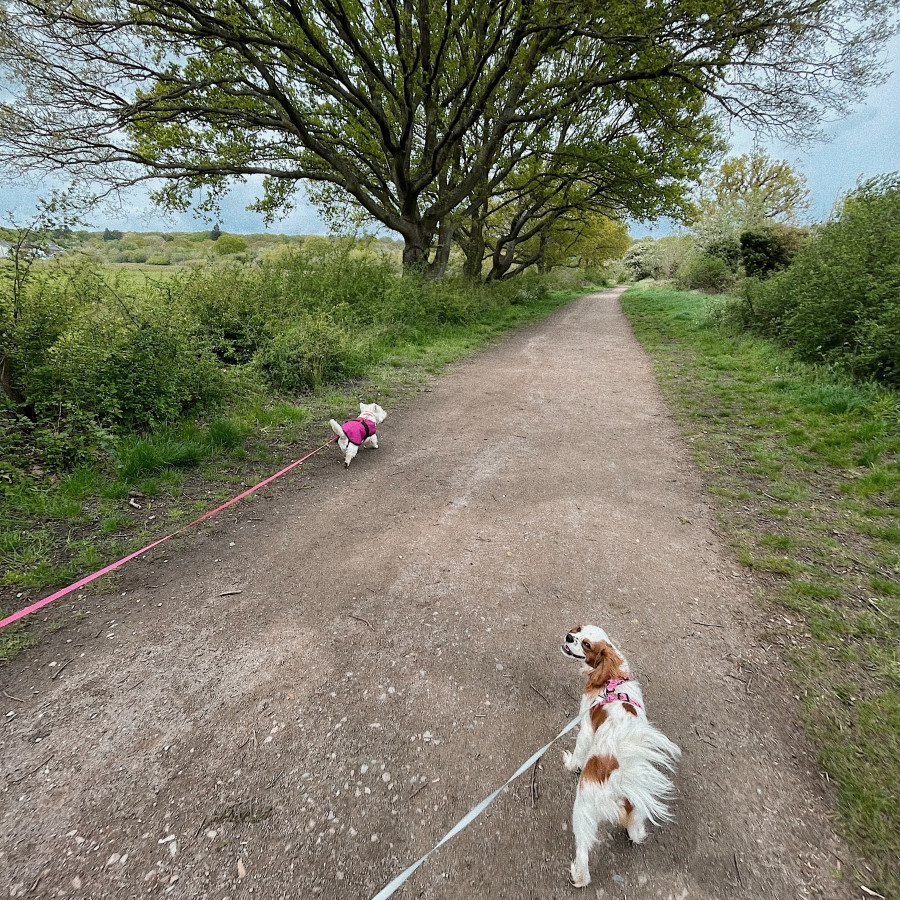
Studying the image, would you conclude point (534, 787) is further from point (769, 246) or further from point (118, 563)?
point (769, 246)

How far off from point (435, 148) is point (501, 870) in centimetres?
1628

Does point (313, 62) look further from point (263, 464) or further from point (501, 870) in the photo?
point (501, 870)

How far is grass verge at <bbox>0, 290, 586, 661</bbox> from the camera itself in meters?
3.11

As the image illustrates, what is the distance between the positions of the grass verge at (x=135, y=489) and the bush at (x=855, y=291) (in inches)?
322

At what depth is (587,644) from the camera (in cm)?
216

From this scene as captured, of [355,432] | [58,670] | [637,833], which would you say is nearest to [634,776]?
[637,833]

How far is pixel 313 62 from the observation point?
9.55m

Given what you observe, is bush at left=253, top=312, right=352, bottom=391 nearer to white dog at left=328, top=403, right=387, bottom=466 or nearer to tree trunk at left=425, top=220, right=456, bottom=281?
white dog at left=328, top=403, right=387, bottom=466

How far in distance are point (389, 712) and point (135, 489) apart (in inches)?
141

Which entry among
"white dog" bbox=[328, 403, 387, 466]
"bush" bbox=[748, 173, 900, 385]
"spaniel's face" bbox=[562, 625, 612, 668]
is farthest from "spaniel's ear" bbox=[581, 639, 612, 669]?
"bush" bbox=[748, 173, 900, 385]

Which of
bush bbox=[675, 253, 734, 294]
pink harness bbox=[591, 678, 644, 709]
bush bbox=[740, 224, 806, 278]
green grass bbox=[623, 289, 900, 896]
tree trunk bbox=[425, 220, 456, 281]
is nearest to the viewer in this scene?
pink harness bbox=[591, 678, 644, 709]

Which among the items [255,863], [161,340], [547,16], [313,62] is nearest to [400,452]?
[161,340]

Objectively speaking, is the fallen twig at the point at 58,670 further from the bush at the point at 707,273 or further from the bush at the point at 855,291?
the bush at the point at 707,273

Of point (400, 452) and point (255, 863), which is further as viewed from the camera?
point (400, 452)
